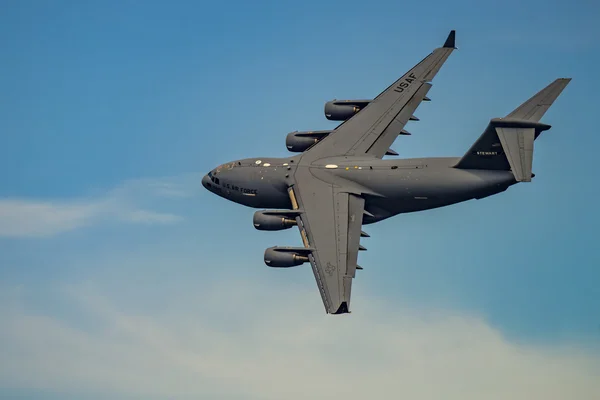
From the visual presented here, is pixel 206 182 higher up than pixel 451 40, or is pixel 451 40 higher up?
pixel 451 40

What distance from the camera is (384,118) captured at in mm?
86000

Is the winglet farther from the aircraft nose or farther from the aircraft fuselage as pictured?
the aircraft nose

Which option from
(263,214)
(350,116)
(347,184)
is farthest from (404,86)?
(263,214)

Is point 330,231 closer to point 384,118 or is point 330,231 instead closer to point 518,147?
point 384,118

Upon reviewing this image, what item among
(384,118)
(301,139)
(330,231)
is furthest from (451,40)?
(330,231)

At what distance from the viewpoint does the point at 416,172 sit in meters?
80.6

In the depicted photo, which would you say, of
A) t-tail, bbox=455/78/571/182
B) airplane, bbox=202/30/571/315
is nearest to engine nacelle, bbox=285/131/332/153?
airplane, bbox=202/30/571/315

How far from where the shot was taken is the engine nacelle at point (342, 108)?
87812 millimetres

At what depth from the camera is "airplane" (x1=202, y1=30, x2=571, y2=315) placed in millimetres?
76312

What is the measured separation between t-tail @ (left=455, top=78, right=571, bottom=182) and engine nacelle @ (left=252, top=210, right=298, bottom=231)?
11.6 m

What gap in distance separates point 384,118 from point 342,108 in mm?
3765

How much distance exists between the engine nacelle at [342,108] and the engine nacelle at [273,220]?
1137 centimetres

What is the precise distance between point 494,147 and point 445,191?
4669 mm

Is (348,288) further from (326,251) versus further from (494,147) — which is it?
(494,147)
